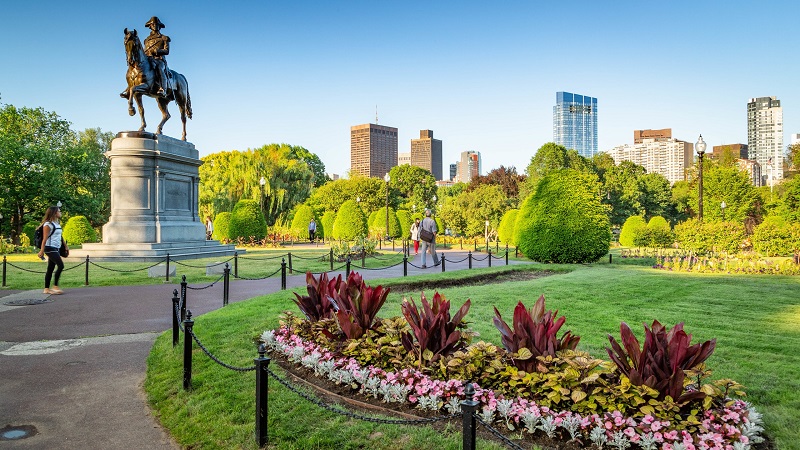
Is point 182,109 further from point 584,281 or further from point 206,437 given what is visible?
point 206,437

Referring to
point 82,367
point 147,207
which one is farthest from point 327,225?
point 82,367

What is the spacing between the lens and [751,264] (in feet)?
50.3

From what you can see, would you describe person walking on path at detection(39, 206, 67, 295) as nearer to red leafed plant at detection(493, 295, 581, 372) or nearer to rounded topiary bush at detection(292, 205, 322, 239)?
red leafed plant at detection(493, 295, 581, 372)

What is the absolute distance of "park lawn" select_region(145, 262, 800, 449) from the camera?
164 inches

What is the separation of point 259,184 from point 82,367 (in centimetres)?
3860

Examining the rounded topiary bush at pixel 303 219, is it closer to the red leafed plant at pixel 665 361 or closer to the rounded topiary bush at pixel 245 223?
the rounded topiary bush at pixel 245 223

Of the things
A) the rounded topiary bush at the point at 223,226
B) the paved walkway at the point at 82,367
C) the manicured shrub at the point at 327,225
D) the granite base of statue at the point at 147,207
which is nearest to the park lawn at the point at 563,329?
the paved walkway at the point at 82,367

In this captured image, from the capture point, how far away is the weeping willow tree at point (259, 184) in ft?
140

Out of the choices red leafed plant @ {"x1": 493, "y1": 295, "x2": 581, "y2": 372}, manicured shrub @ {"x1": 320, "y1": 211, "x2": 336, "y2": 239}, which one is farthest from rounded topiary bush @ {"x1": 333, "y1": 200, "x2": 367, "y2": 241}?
red leafed plant @ {"x1": 493, "y1": 295, "x2": 581, "y2": 372}

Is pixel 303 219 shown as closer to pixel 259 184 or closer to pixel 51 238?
pixel 259 184

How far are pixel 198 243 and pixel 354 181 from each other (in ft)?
143

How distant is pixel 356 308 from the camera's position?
235 inches

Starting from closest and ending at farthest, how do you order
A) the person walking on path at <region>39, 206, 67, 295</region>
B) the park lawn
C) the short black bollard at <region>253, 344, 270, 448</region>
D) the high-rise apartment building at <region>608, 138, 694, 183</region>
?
1. the short black bollard at <region>253, 344, 270, 448</region>
2. the park lawn
3. the person walking on path at <region>39, 206, 67, 295</region>
4. the high-rise apartment building at <region>608, 138, 694, 183</region>

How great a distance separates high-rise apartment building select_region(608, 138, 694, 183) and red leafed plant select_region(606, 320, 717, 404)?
538ft
